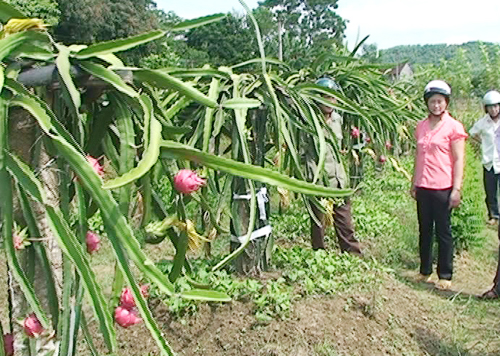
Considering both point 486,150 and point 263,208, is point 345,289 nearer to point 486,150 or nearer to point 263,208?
point 263,208

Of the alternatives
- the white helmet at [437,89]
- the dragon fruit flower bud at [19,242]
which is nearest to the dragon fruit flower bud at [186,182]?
the dragon fruit flower bud at [19,242]

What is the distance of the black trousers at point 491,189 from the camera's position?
677 cm

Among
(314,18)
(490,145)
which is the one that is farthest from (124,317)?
(314,18)

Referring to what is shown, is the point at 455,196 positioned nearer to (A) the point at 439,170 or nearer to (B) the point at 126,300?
(A) the point at 439,170

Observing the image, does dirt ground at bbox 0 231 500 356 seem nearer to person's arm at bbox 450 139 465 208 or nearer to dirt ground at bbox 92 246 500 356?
dirt ground at bbox 92 246 500 356

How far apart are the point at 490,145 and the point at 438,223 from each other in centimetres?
241

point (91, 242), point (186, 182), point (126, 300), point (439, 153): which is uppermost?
point (186, 182)

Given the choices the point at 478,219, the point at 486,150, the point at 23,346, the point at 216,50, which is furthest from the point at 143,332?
the point at 216,50

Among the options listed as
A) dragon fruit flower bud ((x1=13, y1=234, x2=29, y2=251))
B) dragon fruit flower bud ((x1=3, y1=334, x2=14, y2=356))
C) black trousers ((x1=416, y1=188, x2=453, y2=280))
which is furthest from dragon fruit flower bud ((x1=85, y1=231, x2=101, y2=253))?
black trousers ((x1=416, y1=188, x2=453, y2=280))

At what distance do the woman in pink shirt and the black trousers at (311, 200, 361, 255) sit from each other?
513 mm

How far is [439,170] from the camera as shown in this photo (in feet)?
14.4

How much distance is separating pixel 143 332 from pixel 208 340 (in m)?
0.36

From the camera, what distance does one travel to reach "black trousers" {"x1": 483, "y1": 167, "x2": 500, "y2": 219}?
22.2 ft

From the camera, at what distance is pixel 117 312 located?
60.6 inches
